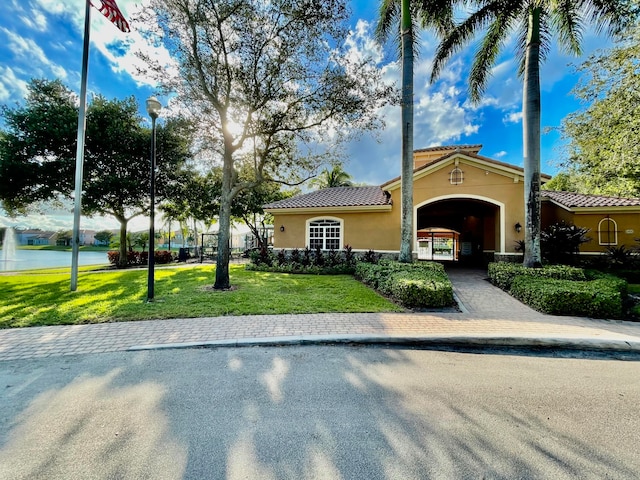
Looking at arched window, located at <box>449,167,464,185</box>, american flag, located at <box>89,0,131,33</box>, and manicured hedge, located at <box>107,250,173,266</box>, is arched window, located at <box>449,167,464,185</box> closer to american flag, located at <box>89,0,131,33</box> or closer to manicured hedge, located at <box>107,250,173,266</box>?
american flag, located at <box>89,0,131,33</box>

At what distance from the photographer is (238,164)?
1451 cm

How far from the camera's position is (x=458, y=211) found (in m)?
18.3

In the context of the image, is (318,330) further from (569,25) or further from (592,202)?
(569,25)

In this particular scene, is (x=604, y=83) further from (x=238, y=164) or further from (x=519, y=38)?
(x=238, y=164)

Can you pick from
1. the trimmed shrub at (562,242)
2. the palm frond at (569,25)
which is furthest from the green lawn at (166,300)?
the palm frond at (569,25)

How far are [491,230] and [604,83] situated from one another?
8117mm

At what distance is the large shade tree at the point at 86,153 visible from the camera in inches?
575

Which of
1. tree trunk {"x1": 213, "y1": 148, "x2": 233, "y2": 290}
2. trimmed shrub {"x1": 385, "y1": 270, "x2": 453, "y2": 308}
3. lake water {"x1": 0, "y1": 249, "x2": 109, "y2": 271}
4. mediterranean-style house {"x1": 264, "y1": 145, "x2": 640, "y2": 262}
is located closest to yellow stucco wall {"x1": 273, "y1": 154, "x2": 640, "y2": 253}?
mediterranean-style house {"x1": 264, "y1": 145, "x2": 640, "y2": 262}

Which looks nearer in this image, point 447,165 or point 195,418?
point 195,418

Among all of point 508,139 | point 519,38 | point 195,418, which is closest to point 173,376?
point 195,418

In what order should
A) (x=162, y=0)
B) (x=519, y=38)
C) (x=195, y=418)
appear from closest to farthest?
(x=195, y=418)
(x=162, y=0)
(x=519, y=38)

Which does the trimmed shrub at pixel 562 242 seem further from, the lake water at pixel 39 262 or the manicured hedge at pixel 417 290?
the lake water at pixel 39 262

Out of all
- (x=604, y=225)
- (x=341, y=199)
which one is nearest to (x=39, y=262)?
(x=341, y=199)

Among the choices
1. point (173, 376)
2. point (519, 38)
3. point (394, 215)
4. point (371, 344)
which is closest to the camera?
point (173, 376)
